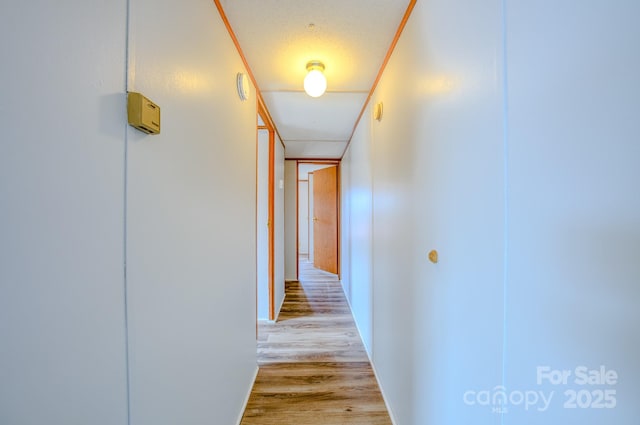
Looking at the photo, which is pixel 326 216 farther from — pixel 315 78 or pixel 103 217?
pixel 103 217

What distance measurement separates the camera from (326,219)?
4.80 metres

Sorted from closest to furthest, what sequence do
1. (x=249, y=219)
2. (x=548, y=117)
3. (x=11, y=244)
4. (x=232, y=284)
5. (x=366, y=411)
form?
(x=11, y=244) < (x=548, y=117) < (x=232, y=284) < (x=366, y=411) < (x=249, y=219)

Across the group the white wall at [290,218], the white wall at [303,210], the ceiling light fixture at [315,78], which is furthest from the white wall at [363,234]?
the white wall at [303,210]

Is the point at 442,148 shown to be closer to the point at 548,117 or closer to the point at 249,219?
the point at 548,117

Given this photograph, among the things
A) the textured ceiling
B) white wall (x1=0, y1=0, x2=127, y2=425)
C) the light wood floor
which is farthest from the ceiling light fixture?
the light wood floor

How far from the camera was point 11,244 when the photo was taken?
38 centimetres

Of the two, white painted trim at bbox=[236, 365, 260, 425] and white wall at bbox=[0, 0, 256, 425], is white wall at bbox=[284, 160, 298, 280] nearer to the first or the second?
white painted trim at bbox=[236, 365, 260, 425]

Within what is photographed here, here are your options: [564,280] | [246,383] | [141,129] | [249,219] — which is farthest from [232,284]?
[564,280]

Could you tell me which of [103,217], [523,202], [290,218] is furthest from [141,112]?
[290,218]

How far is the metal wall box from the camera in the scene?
59cm

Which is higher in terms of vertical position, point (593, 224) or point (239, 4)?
point (239, 4)

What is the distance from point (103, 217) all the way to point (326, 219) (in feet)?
14.2

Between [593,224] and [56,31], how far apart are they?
1000 millimetres

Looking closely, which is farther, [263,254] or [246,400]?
A: [263,254]
